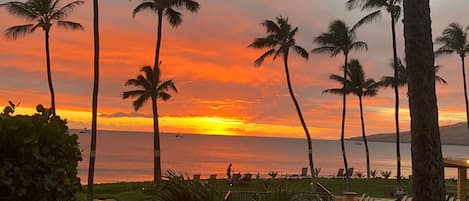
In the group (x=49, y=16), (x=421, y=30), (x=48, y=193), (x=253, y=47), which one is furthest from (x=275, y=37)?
(x=48, y=193)

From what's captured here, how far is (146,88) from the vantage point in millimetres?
35781

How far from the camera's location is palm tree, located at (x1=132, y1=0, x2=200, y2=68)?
102 feet

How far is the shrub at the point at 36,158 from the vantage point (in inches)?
187

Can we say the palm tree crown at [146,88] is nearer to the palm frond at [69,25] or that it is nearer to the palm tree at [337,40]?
the palm frond at [69,25]

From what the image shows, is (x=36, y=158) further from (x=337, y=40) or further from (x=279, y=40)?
(x=337, y=40)

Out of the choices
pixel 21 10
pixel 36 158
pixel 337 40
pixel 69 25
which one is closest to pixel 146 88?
pixel 69 25

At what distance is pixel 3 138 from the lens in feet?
15.7

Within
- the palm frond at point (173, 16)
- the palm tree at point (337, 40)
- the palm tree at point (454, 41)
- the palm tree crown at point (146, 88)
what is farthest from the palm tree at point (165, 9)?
the palm tree at point (454, 41)

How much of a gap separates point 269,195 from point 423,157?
4193mm

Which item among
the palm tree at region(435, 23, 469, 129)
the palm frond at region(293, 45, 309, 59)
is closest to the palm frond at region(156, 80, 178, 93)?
the palm frond at region(293, 45, 309, 59)

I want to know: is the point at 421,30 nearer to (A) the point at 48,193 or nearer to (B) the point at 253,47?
(A) the point at 48,193

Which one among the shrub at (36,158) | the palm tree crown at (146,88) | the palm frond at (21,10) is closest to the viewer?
the shrub at (36,158)

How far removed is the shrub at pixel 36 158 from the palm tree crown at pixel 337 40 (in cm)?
3731

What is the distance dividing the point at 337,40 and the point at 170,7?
1526 centimetres
